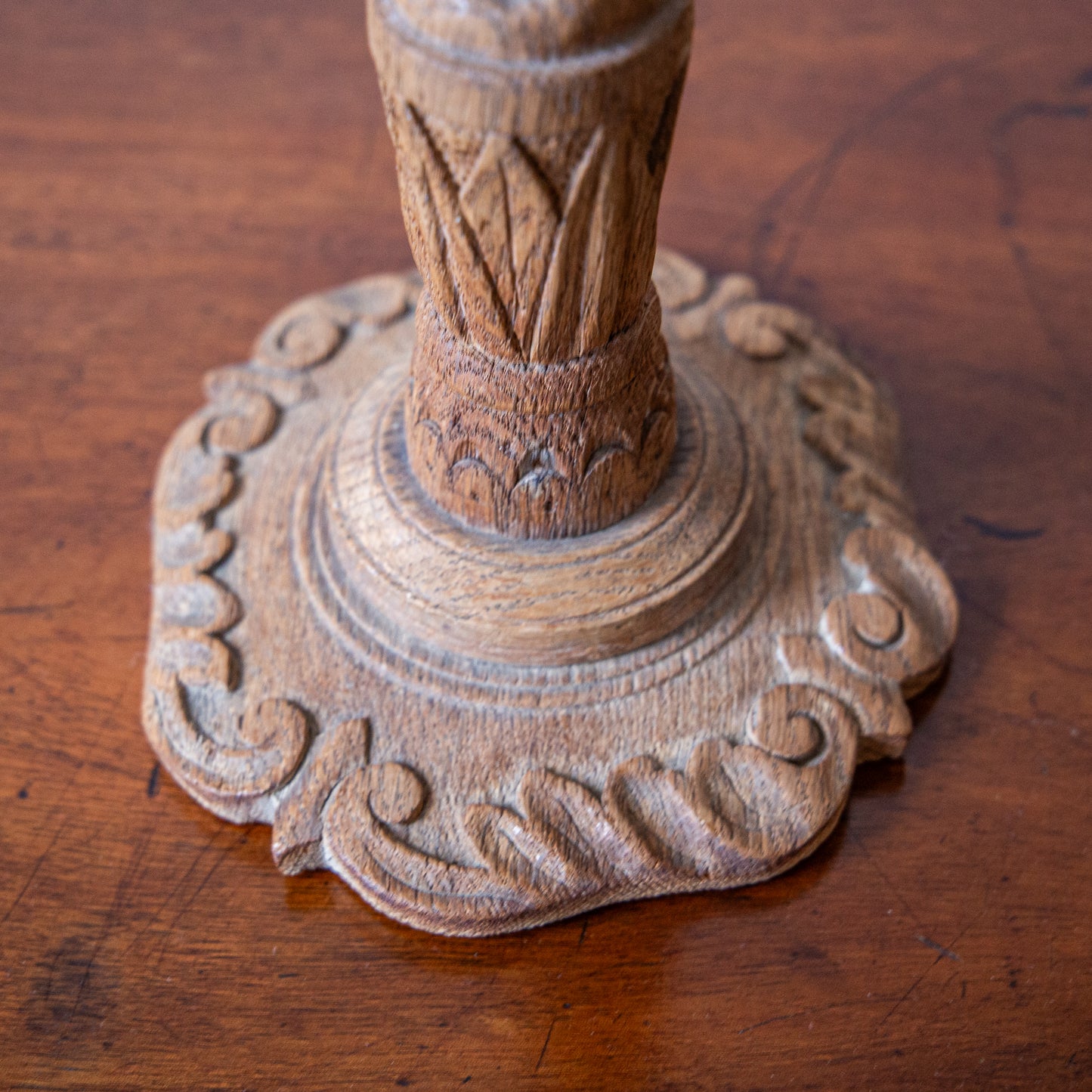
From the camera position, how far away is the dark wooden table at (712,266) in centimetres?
53

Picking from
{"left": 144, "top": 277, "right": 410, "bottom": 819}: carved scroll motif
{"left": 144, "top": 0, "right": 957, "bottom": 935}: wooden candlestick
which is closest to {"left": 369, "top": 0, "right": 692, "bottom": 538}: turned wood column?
{"left": 144, "top": 0, "right": 957, "bottom": 935}: wooden candlestick

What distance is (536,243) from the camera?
456 millimetres

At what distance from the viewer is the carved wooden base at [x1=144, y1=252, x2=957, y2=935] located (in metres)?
0.55

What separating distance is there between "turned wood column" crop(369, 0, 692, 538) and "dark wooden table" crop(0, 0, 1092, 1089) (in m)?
0.20

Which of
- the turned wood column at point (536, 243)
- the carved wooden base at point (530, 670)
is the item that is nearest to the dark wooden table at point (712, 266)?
the carved wooden base at point (530, 670)

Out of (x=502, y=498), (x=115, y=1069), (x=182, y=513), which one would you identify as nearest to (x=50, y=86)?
(x=182, y=513)

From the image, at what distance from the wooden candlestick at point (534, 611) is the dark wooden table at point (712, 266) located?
35mm

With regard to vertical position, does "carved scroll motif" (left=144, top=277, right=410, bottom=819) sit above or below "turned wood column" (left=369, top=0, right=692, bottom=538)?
below

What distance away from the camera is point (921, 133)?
881 millimetres

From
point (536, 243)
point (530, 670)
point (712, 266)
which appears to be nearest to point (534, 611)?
point (530, 670)

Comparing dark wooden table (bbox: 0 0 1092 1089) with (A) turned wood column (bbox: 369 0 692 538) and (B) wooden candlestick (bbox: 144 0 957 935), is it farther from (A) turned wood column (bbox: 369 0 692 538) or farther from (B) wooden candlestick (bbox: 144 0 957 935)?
(A) turned wood column (bbox: 369 0 692 538)

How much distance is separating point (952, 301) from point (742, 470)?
10.3 inches

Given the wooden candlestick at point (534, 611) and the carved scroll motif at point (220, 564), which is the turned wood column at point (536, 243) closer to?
the wooden candlestick at point (534, 611)

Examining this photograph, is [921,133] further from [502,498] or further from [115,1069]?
[115,1069]
